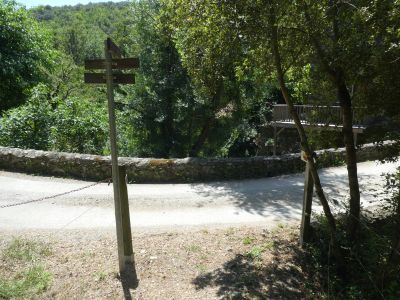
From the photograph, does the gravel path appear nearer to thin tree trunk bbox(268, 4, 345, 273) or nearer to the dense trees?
thin tree trunk bbox(268, 4, 345, 273)

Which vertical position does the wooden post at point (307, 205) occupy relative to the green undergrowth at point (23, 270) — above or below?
above

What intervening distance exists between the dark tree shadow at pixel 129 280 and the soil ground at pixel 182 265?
14 millimetres

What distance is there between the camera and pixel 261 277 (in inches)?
225

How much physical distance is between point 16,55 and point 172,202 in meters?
13.2

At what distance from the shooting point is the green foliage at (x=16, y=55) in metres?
17.1

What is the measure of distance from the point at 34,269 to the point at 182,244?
2328 millimetres

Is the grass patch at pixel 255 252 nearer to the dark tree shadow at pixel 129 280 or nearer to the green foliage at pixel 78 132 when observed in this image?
the dark tree shadow at pixel 129 280

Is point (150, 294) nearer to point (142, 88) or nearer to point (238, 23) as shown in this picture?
point (238, 23)

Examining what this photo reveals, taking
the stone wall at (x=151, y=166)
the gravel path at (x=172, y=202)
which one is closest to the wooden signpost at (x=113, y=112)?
the gravel path at (x=172, y=202)

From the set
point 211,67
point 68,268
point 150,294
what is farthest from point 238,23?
point 68,268

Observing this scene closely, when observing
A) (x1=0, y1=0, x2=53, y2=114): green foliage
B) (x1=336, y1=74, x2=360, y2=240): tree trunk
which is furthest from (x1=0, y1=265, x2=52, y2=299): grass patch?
(x1=0, y1=0, x2=53, y2=114): green foliage

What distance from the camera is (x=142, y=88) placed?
13.1 meters

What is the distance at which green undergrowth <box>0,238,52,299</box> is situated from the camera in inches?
204

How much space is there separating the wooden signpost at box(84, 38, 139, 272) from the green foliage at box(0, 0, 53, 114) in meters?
13.5
